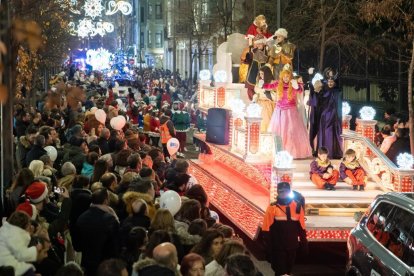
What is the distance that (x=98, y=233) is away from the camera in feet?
27.9

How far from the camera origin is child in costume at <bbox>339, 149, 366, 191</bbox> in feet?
43.7

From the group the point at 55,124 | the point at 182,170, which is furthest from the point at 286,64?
the point at 55,124

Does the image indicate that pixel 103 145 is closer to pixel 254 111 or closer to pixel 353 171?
pixel 254 111

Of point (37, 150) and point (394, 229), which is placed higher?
point (37, 150)

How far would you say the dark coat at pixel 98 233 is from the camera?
848 centimetres

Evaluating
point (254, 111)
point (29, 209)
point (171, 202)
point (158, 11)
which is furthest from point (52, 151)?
point (158, 11)

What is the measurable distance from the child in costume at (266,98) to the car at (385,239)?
681 centimetres

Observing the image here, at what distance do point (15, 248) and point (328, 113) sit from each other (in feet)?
29.8

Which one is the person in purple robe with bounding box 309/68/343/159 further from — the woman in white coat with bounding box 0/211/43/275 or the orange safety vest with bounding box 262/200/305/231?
the woman in white coat with bounding box 0/211/43/275

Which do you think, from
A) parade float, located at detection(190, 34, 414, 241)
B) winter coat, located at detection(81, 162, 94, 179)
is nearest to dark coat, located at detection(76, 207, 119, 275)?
parade float, located at detection(190, 34, 414, 241)

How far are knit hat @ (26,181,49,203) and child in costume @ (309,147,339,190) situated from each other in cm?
553

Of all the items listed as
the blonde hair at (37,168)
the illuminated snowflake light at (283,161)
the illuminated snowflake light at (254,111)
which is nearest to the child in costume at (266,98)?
the illuminated snowflake light at (254,111)

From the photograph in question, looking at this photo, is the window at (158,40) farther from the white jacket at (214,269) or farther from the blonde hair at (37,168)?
the white jacket at (214,269)

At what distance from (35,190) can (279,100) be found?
683 centimetres
